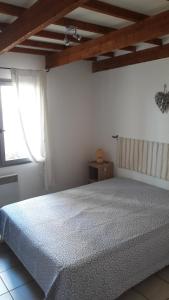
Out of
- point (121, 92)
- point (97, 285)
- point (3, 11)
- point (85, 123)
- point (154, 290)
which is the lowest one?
point (154, 290)

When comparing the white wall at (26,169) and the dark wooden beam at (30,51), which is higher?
the dark wooden beam at (30,51)

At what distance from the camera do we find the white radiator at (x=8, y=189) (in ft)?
10.9

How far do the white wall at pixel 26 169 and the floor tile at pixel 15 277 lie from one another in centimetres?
131

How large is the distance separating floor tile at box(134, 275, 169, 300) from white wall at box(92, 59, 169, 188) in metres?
1.31

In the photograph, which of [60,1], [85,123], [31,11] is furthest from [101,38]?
[85,123]

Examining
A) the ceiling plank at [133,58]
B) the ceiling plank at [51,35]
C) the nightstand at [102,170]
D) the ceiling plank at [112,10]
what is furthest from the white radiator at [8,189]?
the ceiling plank at [112,10]

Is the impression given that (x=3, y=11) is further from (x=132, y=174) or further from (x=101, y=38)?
(x=132, y=174)

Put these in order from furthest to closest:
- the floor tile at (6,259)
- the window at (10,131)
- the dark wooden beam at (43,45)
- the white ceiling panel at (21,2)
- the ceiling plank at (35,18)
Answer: the window at (10,131) → the dark wooden beam at (43,45) → the floor tile at (6,259) → the white ceiling panel at (21,2) → the ceiling plank at (35,18)

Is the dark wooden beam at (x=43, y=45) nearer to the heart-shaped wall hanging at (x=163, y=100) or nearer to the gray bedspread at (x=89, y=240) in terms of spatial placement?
the heart-shaped wall hanging at (x=163, y=100)

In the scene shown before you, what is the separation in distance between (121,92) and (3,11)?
6.89ft

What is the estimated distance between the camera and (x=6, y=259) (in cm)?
257

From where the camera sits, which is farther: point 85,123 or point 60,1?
point 85,123

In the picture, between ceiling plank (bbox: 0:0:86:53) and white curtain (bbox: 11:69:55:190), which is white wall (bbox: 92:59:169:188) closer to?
white curtain (bbox: 11:69:55:190)

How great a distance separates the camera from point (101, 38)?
2.52 metres
